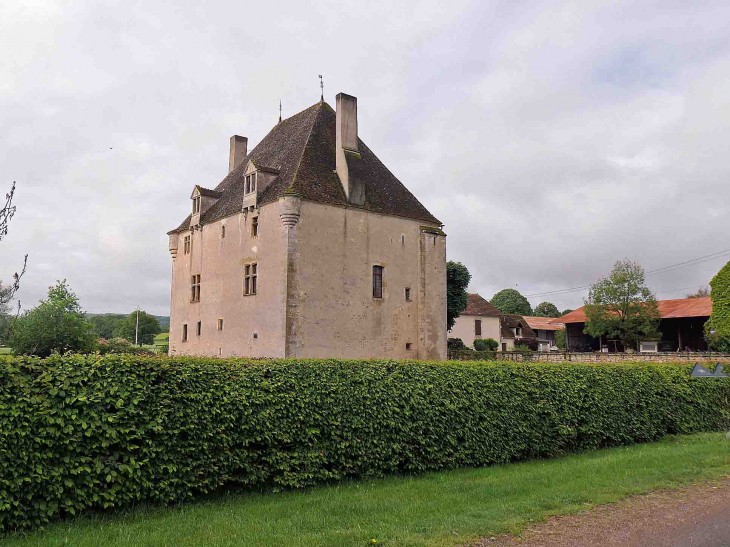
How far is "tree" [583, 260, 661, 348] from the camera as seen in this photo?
163 feet

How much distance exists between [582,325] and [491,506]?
57.1m

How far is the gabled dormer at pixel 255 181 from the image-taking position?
28.2 metres

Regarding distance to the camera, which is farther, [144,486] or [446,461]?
[446,461]

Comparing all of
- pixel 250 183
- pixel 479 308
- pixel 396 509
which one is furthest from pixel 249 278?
pixel 479 308

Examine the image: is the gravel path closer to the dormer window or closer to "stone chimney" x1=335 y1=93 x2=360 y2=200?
"stone chimney" x1=335 y1=93 x2=360 y2=200

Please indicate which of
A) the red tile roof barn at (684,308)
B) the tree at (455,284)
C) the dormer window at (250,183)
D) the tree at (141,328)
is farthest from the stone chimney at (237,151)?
the tree at (141,328)

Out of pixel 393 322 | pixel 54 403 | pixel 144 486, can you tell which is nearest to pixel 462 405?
pixel 144 486

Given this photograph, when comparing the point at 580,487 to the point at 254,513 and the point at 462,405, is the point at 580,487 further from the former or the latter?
the point at 254,513

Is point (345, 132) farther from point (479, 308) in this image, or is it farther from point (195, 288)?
point (479, 308)

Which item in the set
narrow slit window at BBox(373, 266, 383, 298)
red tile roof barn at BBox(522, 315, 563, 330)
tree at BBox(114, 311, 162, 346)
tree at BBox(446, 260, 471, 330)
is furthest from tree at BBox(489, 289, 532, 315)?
narrow slit window at BBox(373, 266, 383, 298)

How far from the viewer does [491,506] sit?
7.75 meters

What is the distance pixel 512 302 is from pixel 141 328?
7237 centimetres

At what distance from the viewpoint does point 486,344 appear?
193 feet

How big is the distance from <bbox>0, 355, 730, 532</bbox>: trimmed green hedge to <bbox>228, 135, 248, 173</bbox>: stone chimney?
27959 mm
